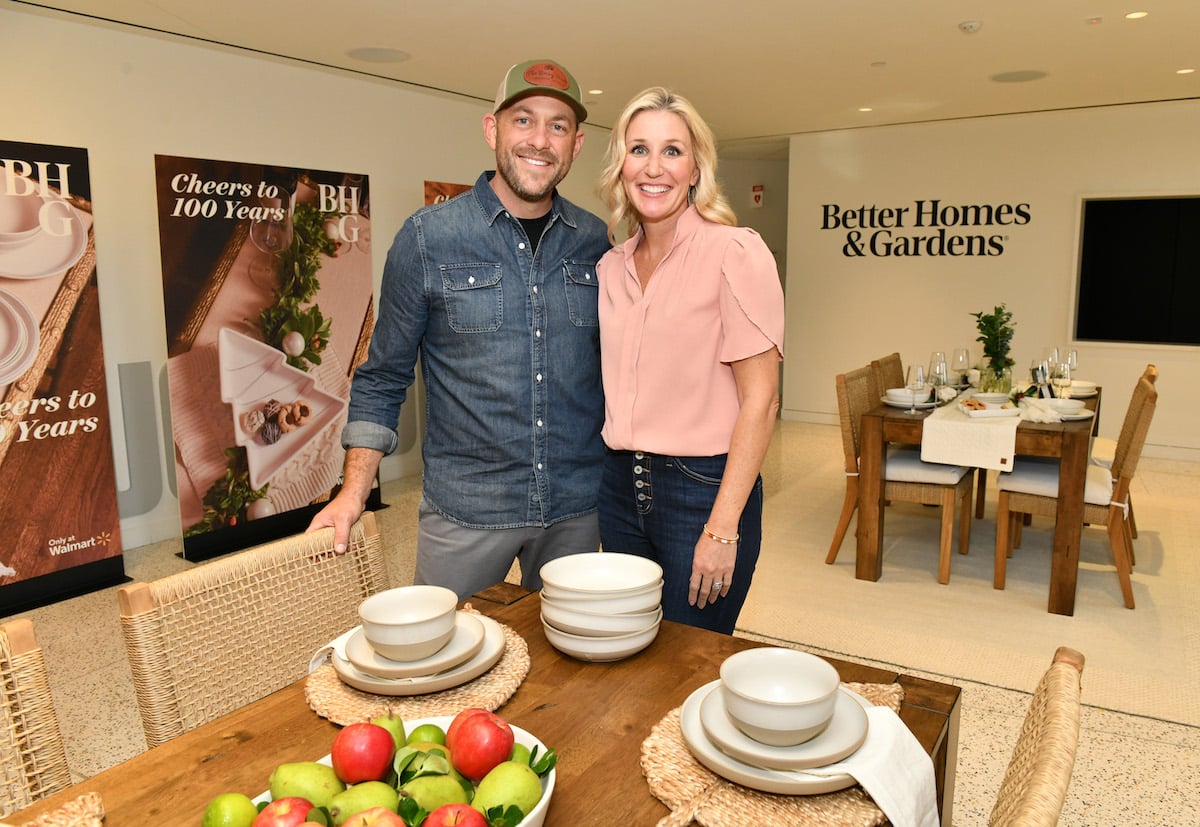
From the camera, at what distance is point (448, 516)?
1.80m

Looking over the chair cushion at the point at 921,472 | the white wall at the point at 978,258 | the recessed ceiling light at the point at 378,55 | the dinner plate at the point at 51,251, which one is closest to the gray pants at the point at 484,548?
the chair cushion at the point at 921,472

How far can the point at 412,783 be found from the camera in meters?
0.81

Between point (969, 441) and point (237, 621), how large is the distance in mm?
3171

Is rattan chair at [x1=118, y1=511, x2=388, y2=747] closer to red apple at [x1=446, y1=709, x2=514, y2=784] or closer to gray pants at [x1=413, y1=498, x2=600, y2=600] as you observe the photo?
gray pants at [x1=413, y1=498, x2=600, y2=600]

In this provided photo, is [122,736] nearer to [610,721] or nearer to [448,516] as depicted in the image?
[448,516]

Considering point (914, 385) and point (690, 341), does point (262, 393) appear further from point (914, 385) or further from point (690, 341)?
point (690, 341)

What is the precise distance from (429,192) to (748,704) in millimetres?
5413

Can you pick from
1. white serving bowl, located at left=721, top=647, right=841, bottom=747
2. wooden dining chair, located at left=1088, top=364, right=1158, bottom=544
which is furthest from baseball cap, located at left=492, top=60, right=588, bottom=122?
wooden dining chair, located at left=1088, top=364, right=1158, bottom=544

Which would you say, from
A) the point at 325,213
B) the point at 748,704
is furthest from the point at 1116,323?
the point at 748,704

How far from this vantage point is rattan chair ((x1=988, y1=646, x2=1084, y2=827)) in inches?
28.6

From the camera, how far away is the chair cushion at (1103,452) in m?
4.15

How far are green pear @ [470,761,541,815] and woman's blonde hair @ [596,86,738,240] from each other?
110cm

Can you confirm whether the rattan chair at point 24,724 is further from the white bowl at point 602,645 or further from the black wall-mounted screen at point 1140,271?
the black wall-mounted screen at point 1140,271

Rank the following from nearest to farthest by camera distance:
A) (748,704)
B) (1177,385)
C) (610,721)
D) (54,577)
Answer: (748,704) < (610,721) < (54,577) < (1177,385)
